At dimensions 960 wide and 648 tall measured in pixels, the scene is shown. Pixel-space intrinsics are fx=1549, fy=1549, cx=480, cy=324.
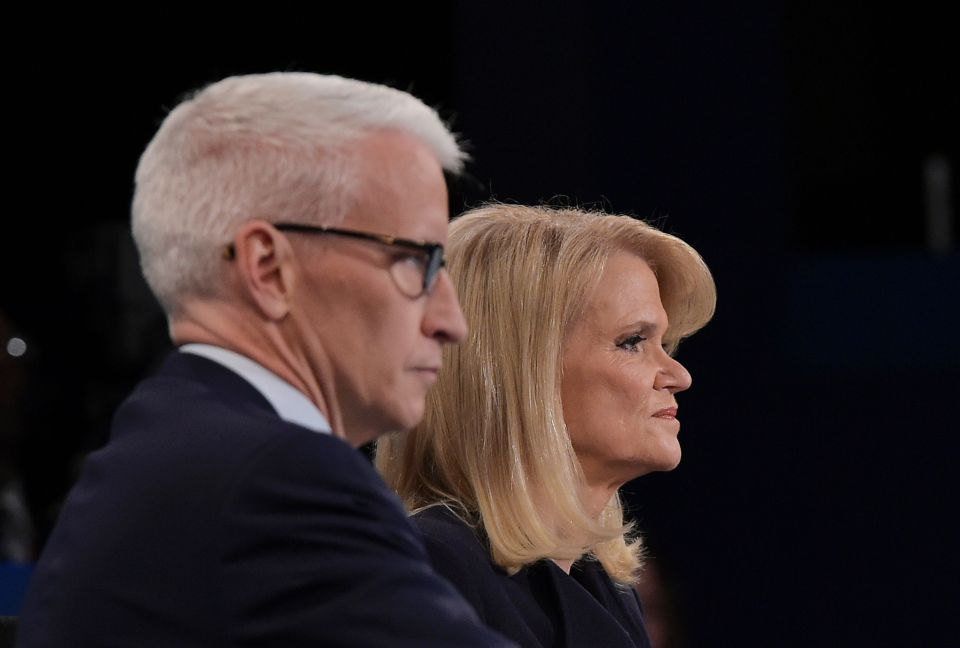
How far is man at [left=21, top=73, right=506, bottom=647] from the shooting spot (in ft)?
3.88

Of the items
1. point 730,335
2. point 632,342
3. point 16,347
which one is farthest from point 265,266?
point 730,335

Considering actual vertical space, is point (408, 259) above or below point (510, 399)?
above

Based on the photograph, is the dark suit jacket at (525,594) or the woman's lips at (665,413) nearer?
the dark suit jacket at (525,594)

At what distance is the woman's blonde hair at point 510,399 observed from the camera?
2.10m

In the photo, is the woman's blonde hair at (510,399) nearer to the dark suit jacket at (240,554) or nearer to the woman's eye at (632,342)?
A: the woman's eye at (632,342)

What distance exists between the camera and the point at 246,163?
4.35 feet

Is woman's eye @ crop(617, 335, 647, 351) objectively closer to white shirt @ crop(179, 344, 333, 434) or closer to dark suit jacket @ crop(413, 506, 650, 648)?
dark suit jacket @ crop(413, 506, 650, 648)

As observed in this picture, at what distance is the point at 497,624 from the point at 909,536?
2816 mm

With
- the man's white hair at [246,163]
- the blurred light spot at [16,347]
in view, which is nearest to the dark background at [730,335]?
the blurred light spot at [16,347]

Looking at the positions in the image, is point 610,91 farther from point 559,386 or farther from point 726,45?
point 559,386

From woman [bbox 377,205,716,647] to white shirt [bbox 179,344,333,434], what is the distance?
28.2 inches

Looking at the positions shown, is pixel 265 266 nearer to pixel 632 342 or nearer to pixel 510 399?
→ pixel 510 399

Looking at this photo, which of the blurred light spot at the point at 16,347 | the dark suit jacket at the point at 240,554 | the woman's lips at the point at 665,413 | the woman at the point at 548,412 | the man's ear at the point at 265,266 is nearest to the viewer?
the dark suit jacket at the point at 240,554

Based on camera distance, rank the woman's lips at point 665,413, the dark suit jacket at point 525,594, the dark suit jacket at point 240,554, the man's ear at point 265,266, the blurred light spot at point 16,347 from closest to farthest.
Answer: the dark suit jacket at point 240,554 < the man's ear at point 265,266 < the dark suit jacket at point 525,594 < the woman's lips at point 665,413 < the blurred light spot at point 16,347
